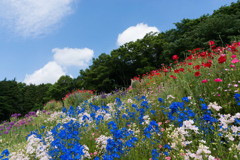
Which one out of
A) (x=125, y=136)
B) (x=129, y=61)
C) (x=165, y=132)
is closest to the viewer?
(x=125, y=136)

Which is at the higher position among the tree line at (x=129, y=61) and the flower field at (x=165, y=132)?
the tree line at (x=129, y=61)

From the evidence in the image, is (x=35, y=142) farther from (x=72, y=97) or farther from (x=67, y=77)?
(x=67, y=77)

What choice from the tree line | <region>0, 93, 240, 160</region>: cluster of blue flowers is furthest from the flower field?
the tree line

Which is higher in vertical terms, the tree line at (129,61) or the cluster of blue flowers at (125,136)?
the tree line at (129,61)

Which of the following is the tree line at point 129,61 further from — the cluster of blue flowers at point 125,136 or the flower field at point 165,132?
the cluster of blue flowers at point 125,136

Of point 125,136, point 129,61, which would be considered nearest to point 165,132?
point 125,136

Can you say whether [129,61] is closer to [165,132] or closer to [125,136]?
[165,132]

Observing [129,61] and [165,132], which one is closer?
[165,132]

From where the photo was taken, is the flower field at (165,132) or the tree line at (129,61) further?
the tree line at (129,61)

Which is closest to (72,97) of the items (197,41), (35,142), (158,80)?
(158,80)

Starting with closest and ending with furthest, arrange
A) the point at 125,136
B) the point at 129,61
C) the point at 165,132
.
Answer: the point at 125,136, the point at 165,132, the point at 129,61

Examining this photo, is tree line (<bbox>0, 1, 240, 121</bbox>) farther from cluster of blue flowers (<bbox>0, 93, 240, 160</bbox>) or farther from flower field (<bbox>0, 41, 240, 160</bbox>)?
cluster of blue flowers (<bbox>0, 93, 240, 160</bbox>)

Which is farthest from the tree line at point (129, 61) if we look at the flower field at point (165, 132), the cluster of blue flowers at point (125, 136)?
the cluster of blue flowers at point (125, 136)

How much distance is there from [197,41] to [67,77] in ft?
97.7
